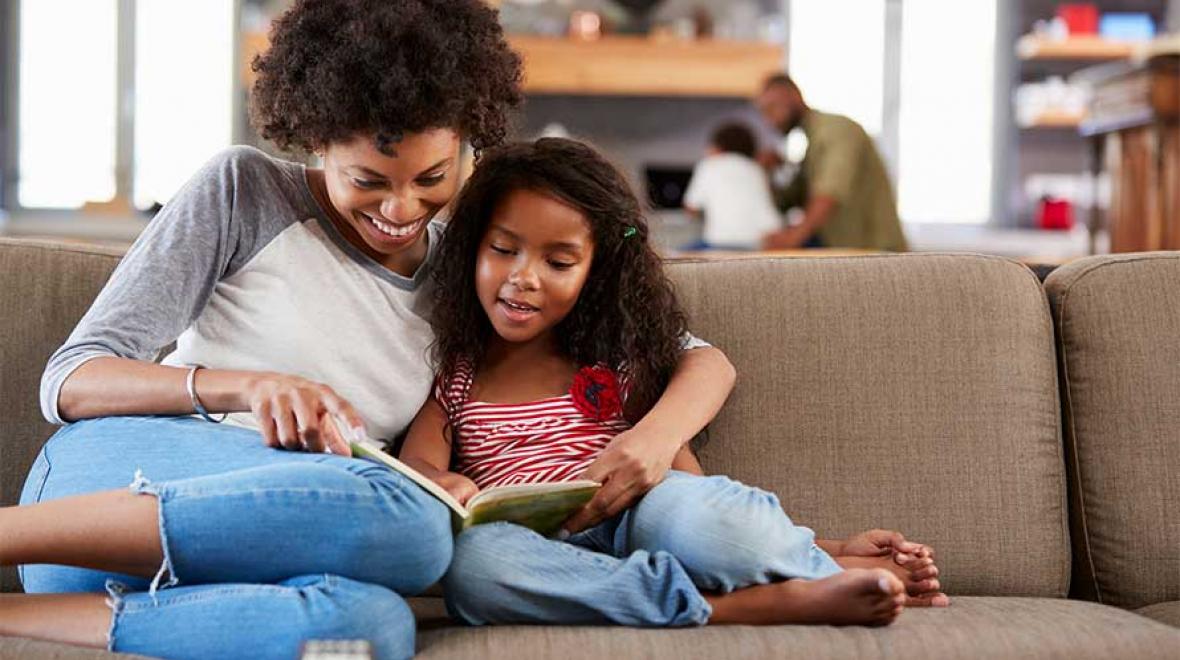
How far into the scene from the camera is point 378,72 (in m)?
1.59

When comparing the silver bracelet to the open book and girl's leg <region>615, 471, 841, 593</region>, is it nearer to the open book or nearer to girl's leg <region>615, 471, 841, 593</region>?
the open book

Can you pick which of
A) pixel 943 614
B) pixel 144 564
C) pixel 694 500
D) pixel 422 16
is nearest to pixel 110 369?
pixel 144 564

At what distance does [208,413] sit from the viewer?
1.53 meters

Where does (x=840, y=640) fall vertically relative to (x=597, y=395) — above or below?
below

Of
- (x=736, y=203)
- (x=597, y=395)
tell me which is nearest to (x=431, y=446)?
(x=597, y=395)

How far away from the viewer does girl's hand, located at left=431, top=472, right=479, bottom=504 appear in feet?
5.07

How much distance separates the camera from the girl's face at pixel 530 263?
1.73m

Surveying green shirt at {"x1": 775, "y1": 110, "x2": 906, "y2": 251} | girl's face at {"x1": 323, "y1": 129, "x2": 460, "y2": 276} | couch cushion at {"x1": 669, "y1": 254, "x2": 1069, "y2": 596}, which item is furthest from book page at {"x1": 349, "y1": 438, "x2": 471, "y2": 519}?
green shirt at {"x1": 775, "y1": 110, "x2": 906, "y2": 251}

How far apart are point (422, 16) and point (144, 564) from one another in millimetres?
700

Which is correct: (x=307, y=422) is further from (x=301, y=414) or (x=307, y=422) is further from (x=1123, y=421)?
(x=1123, y=421)

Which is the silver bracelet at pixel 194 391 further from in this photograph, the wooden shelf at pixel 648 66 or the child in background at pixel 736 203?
→ the wooden shelf at pixel 648 66

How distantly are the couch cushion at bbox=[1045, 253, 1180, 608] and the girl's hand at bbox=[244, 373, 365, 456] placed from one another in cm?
97

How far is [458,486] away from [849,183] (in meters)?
3.66

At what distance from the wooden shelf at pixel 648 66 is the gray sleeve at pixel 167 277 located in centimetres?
600
